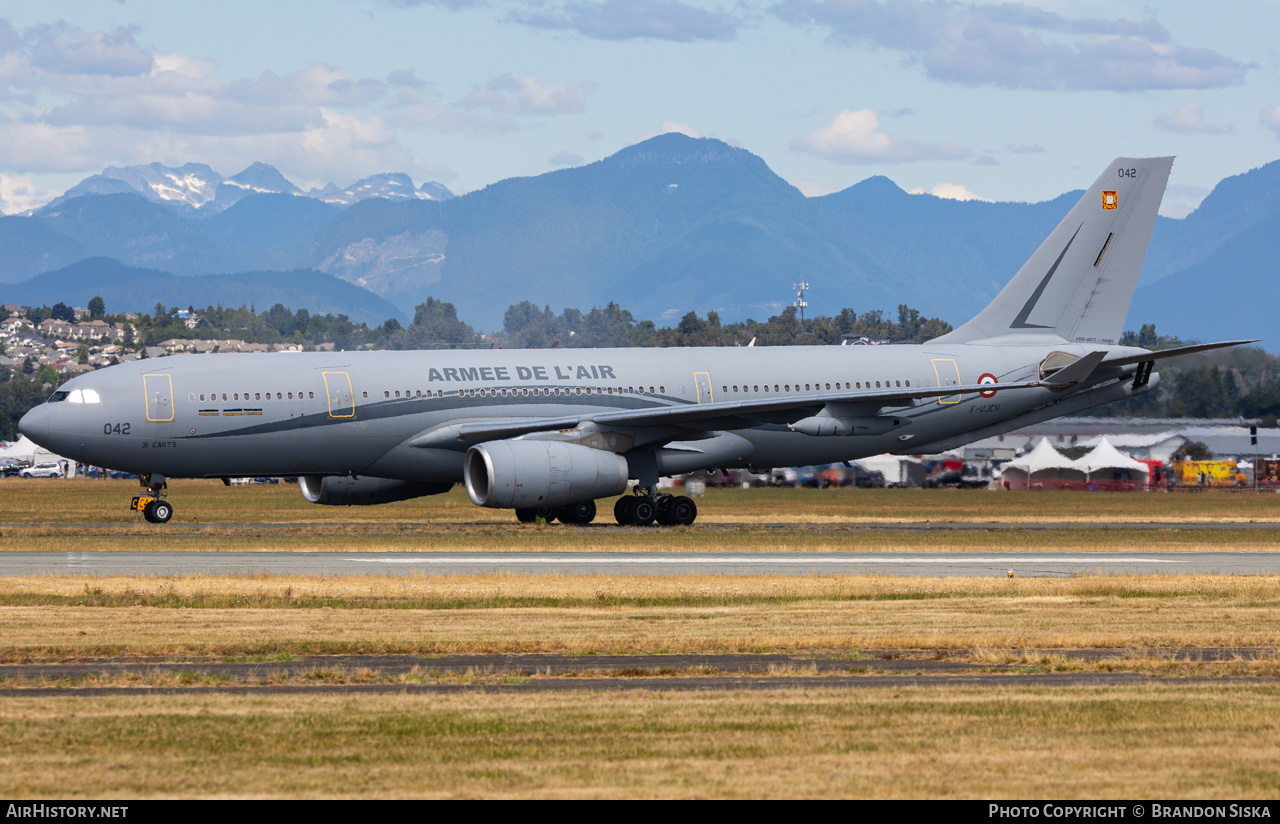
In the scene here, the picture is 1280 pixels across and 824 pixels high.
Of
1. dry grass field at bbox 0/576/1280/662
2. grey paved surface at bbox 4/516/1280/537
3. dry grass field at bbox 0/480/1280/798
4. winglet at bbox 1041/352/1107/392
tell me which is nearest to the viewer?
dry grass field at bbox 0/480/1280/798

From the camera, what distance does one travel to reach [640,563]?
26.2m

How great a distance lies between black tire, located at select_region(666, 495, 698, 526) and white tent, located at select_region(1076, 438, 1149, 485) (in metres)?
33.5

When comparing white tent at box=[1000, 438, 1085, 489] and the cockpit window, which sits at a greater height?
the cockpit window

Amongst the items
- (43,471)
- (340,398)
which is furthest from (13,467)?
(340,398)

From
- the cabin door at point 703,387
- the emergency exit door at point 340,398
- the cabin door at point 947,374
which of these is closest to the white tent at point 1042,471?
the cabin door at point 947,374

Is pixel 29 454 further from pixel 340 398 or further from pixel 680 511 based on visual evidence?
pixel 680 511

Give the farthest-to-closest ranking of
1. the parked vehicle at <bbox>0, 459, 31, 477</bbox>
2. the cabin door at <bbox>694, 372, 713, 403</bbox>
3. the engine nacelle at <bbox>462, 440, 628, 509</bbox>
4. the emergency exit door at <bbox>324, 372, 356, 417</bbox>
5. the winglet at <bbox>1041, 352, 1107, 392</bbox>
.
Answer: the parked vehicle at <bbox>0, 459, 31, 477</bbox> < the cabin door at <bbox>694, 372, 713, 403</bbox> < the winglet at <bbox>1041, 352, 1107, 392</bbox> < the emergency exit door at <bbox>324, 372, 356, 417</bbox> < the engine nacelle at <bbox>462, 440, 628, 509</bbox>

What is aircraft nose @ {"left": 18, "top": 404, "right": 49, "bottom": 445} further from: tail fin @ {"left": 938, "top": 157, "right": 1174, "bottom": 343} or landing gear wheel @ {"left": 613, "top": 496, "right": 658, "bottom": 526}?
tail fin @ {"left": 938, "top": 157, "right": 1174, "bottom": 343}

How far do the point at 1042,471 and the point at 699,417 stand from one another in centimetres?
3492

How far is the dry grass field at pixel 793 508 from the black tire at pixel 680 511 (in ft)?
11.1

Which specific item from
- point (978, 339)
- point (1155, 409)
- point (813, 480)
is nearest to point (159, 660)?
point (978, 339)

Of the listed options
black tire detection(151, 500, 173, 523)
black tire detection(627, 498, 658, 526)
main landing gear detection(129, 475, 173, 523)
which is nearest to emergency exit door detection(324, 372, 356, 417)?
main landing gear detection(129, 475, 173, 523)

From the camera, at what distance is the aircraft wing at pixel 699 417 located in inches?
1350

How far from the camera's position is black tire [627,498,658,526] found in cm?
3603
